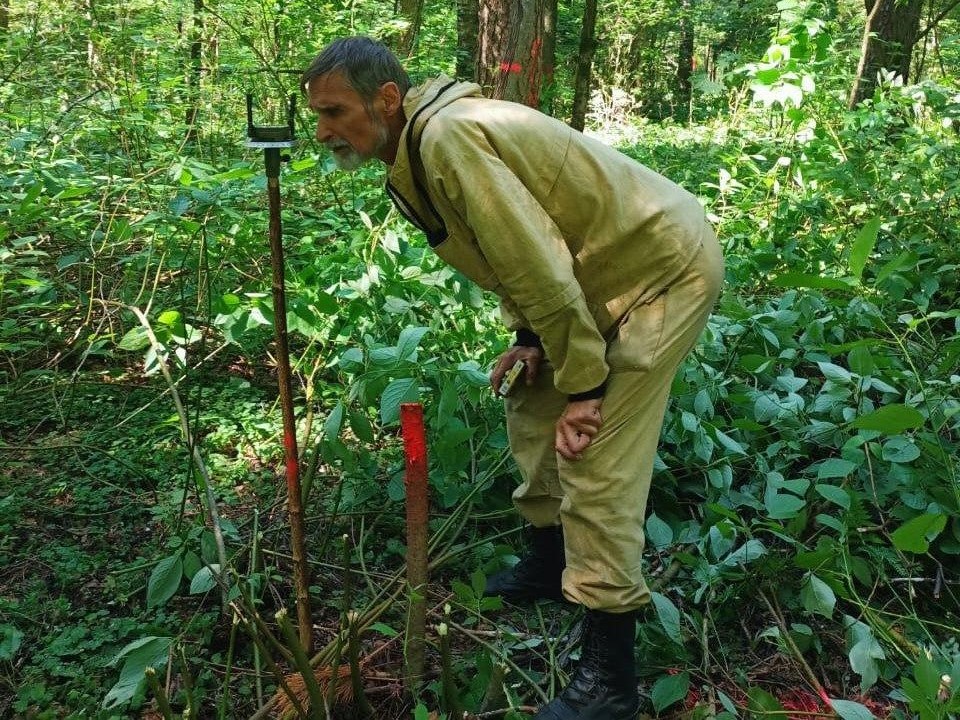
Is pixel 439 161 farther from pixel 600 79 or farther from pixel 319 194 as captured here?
pixel 600 79

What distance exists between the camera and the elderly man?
1.77 metres

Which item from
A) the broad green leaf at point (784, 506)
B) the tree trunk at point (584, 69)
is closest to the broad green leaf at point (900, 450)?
the broad green leaf at point (784, 506)

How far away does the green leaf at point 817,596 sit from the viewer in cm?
206

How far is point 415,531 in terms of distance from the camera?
186 centimetres

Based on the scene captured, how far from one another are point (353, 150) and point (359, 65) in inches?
8.4

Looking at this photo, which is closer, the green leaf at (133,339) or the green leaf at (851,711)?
the green leaf at (851,711)

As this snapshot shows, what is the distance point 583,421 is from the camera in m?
1.92

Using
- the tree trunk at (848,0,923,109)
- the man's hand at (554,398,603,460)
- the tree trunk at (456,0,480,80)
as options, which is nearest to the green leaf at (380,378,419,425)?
the man's hand at (554,398,603,460)

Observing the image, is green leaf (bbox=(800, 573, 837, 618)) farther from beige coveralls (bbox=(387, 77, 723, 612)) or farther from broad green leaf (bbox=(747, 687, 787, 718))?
beige coveralls (bbox=(387, 77, 723, 612))

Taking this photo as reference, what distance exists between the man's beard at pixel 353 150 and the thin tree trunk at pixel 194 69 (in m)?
3.42

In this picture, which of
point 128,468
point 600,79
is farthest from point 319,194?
point 600,79

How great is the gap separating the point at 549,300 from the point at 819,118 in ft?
13.5

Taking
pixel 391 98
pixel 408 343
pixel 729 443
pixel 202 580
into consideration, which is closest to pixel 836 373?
pixel 729 443

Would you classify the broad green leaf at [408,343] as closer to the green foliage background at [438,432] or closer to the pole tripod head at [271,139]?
the green foliage background at [438,432]
